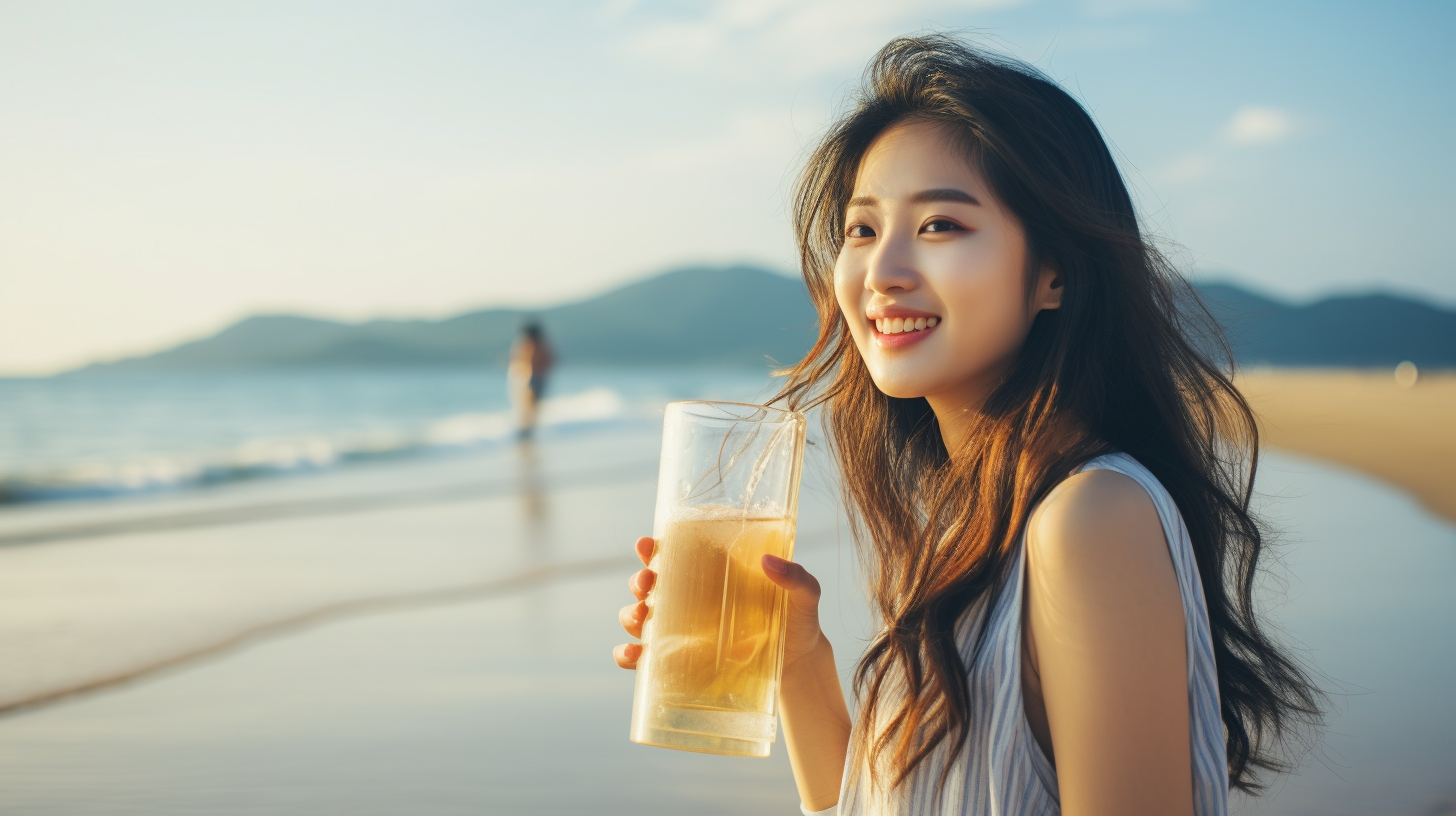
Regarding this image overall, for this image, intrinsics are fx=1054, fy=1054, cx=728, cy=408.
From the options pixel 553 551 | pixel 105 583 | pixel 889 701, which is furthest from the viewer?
pixel 553 551

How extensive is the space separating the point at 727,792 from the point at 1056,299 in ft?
6.49

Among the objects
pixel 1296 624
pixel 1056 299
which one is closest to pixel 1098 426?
pixel 1056 299

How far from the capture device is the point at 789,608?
1977 millimetres

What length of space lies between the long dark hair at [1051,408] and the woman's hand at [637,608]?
0.38 m

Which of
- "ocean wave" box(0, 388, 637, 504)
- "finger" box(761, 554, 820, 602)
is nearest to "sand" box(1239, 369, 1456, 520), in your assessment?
"finger" box(761, 554, 820, 602)

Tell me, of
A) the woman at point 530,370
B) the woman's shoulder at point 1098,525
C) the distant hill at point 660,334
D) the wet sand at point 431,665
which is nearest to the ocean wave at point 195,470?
the woman at point 530,370

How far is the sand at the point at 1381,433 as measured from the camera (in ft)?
28.0

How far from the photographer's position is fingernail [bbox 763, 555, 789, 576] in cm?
159

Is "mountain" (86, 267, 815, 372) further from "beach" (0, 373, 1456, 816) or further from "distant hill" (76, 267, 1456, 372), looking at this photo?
Answer: "beach" (0, 373, 1456, 816)

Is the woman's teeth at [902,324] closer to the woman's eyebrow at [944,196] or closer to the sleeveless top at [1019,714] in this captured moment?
the woman's eyebrow at [944,196]

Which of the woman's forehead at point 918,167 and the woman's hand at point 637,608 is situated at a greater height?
the woman's forehead at point 918,167

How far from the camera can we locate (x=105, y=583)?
5664mm

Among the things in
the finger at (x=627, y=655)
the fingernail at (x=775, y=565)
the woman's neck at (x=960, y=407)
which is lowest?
the finger at (x=627, y=655)

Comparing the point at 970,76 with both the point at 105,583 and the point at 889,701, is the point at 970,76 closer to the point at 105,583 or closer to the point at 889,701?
the point at 889,701
